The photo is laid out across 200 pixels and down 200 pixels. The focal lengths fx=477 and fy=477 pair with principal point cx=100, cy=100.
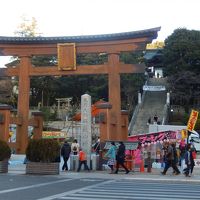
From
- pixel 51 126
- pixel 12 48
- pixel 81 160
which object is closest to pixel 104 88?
pixel 51 126

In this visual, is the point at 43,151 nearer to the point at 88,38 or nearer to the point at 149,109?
the point at 88,38

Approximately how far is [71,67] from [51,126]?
26.6m

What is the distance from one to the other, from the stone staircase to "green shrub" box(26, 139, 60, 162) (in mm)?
30026

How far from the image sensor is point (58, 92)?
226ft

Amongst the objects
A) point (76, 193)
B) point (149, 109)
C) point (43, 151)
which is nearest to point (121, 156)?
point (43, 151)

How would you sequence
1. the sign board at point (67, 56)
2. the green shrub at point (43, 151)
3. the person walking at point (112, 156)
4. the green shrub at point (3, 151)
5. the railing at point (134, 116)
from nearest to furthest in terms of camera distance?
the green shrub at point (43, 151), the green shrub at point (3, 151), the person walking at point (112, 156), the sign board at point (67, 56), the railing at point (134, 116)

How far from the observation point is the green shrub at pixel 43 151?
2186 cm

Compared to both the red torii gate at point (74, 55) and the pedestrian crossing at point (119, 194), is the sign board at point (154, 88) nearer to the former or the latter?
the red torii gate at point (74, 55)

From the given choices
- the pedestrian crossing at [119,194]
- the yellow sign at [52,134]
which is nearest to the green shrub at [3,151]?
the pedestrian crossing at [119,194]

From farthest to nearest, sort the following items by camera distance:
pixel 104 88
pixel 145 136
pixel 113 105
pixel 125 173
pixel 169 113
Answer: pixel 104 88 < pixel 169 113 < pixel 145 136 < pixel 113 105 < pixel 125 173

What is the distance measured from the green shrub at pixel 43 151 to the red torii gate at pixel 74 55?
31.9 feet

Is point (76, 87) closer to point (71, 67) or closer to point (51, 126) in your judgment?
point (51, 126)

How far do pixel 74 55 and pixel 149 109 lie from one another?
89.3 ft

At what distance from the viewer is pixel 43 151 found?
21.9m
